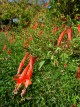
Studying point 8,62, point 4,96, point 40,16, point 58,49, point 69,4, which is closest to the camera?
point 58,49

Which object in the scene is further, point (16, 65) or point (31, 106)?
point (16, 65)

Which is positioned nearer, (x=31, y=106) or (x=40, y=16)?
(x=31, y=106)

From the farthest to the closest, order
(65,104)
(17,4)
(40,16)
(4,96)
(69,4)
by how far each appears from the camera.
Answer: (17,4)
(40,16)
(69,4)
(4,96)
(65,104)

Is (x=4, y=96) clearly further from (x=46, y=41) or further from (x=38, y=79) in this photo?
(x=46, y=41)

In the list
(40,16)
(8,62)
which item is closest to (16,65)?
(8,62)

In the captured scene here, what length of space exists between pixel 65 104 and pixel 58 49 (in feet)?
8.64

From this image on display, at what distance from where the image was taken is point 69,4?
11477 mm

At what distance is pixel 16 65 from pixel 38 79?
1.51 meters

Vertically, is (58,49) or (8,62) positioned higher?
(58,49)

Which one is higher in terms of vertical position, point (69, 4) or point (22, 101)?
point (69, 4)

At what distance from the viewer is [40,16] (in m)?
14.2

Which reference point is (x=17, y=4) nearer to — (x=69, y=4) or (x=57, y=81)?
(x=69, y=4)

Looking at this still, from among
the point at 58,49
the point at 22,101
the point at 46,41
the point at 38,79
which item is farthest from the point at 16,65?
the point at 58,49

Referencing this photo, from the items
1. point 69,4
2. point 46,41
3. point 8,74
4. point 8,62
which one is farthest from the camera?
point 69,4
